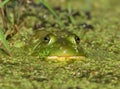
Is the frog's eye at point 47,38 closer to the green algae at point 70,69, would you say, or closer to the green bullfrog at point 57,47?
the green bullfrog at point 57,47

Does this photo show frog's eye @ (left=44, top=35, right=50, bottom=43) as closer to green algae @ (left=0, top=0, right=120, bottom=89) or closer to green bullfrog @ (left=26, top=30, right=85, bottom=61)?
green bullfrog @ (left=26, top=30, right=85, bottom=61)

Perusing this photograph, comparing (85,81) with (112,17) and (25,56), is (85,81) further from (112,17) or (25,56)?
(112,17)

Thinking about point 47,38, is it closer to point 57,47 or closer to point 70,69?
point 57,47

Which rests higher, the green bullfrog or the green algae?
the green bullfrog

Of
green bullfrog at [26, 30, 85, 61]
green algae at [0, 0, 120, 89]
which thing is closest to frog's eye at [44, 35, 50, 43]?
green bullfrog at [26, 30, 85, 61]

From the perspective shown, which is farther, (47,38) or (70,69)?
(47,38)

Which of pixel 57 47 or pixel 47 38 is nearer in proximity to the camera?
pixel 57 47

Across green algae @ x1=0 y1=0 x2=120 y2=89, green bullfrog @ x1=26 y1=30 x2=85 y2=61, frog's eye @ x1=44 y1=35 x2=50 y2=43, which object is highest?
frog's eye @ x1=44 y1=35 x2=50 y2=43

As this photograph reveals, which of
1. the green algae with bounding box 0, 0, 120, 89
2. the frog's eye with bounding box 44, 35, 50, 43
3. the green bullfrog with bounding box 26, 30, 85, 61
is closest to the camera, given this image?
the green algae with bounding box 0, 0, 120, 89

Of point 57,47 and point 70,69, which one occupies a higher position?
point 57,47

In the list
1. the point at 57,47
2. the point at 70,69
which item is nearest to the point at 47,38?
the point at 57,47
